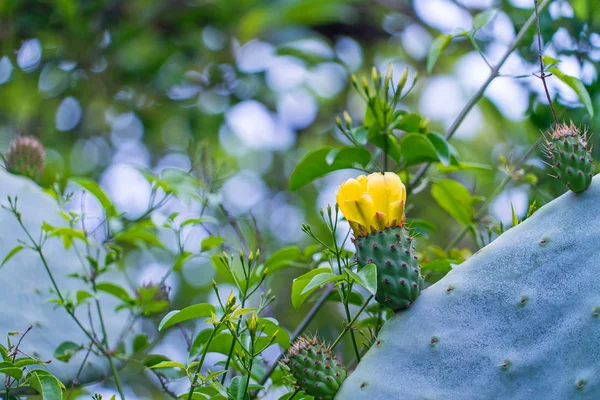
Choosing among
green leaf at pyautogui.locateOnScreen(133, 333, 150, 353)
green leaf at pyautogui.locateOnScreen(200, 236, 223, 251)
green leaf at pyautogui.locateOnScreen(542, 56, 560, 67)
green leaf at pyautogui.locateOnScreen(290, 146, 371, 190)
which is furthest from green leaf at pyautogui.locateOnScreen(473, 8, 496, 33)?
green leaf at pyautogui.locateOnScreen(133, 333, 150, 353)

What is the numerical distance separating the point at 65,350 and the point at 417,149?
65 centimetres

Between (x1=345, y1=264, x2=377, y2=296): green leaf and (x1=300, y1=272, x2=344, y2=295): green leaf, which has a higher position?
(x1=345, y1=264, x2=377, y2=296): green leaf

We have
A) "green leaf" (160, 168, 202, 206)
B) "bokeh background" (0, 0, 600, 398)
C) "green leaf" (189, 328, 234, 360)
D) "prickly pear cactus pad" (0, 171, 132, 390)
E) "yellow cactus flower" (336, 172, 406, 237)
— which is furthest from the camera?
"bokeh background" (0, 0, 600, 398)

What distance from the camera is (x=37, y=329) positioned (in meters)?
1.20

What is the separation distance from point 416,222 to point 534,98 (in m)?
0.61

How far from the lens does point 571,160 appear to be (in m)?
0.85

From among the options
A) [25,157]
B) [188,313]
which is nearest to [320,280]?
[188,313]

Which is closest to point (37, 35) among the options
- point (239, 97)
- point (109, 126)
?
point (109, 126)

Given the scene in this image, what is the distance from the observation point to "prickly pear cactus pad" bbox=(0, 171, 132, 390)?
46.8 inches

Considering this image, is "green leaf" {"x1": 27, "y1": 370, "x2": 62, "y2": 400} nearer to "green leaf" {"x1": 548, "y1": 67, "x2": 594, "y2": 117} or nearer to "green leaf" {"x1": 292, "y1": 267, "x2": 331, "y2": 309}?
"green leaf" {"x1": 292, "y1": 267, "x2": 331, "y2": 309}

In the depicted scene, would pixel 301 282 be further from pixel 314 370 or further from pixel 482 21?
pixel 482 21

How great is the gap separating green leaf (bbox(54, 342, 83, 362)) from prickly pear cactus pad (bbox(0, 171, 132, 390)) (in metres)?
0.04

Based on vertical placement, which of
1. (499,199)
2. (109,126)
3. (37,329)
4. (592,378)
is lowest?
(109,126)

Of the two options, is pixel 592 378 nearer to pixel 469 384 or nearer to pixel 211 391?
pixel 469 384
